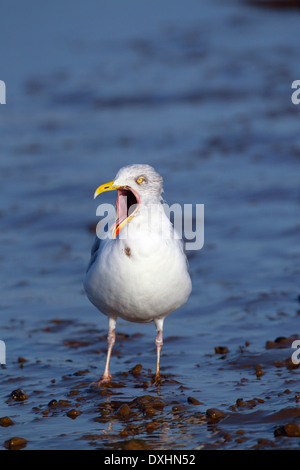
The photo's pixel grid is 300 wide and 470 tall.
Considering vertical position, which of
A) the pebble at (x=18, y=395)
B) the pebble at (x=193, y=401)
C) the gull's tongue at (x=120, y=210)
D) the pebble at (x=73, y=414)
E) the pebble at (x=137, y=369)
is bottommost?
the pebble at (x=73, y=414)

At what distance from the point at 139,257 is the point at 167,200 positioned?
6436 mm

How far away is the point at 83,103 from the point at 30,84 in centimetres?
201

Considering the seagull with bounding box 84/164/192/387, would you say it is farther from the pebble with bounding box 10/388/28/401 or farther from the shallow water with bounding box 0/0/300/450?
the shallow water with bounding box 0/0/300/450

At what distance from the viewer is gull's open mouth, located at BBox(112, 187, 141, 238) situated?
659cm

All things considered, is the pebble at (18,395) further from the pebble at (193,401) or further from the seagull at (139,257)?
the pebble at (193,401)

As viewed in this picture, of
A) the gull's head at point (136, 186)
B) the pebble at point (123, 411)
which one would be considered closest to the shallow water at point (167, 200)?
the pebble at point (123, 411)

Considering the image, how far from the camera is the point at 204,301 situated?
368 inches

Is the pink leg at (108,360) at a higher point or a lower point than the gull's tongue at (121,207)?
lower

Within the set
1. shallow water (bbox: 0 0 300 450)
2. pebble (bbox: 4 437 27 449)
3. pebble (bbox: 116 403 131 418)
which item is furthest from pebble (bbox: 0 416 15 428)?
pebble (bbox: 116 403 131 418)

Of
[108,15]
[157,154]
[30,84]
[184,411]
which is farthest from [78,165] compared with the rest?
[108,15]

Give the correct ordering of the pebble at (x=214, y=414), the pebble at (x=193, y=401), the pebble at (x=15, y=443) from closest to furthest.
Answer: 1. the pebble at (x=15, y=443)
2. the pebble at (x=214, y=414)
3. the pebble at (x=193, y=401)

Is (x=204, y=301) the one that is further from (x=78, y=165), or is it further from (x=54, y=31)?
(x=54, y=31)

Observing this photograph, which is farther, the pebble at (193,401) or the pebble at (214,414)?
the pebble at (193,401)

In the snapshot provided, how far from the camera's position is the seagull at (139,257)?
6.58 meters
